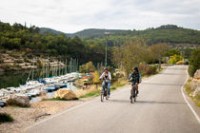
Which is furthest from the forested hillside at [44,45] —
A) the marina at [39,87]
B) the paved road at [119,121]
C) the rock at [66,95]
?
the paved road at [119,121]

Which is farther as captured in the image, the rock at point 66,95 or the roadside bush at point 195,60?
the roadside bush at point 195,60

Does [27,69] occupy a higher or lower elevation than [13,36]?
lower

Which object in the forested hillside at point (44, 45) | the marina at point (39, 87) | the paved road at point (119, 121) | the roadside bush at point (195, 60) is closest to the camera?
the paved road at point (119, 121)

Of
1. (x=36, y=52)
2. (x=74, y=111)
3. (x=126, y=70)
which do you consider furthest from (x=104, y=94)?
(x=36, y=52)

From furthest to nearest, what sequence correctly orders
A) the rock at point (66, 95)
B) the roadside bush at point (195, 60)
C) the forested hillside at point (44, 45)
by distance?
the forested hillside at point (44, 45) < the roadside bush at point (195, 60) < the rock at point (66, 95)

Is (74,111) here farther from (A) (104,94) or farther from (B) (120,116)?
(A) (104,94)

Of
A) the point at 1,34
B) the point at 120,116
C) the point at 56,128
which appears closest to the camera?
the point at 56,128

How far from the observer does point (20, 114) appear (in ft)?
52.6

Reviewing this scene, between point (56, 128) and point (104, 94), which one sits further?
point (104, 94)

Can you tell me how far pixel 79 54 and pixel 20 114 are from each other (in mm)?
150478

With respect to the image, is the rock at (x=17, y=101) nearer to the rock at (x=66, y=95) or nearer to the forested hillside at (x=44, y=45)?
the rock at (x=66, y=95)

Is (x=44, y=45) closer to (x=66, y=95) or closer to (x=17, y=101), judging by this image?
(x=66, y=95)

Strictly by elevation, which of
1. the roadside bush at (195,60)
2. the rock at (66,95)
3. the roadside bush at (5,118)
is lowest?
the rock at (66,95)

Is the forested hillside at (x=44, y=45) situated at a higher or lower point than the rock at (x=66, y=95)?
higher
